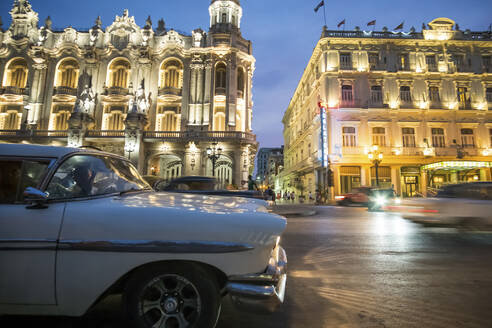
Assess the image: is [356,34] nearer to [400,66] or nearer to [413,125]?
[400,66]

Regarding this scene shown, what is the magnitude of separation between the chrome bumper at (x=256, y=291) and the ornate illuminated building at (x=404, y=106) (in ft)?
75.2

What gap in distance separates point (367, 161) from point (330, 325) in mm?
24125

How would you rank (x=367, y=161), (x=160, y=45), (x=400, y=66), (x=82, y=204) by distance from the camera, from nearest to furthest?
(x=82, y=204) → (x=367, y=161) → (x=400, y=66) → (x=160, y=45)

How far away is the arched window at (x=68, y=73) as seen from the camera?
2750 centimetres

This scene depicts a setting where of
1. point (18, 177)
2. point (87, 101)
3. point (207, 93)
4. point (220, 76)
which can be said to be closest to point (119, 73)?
point (87, 101)

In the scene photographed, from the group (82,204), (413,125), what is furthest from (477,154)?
(82,204)

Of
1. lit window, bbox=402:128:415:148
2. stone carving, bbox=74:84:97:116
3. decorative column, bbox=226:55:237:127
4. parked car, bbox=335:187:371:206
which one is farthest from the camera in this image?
decorative column, bbox=226:55:237:127

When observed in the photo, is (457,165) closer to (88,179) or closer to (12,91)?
(88,179)

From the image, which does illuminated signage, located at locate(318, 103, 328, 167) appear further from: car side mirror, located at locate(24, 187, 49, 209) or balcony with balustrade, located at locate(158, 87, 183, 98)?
car side mirror, located at locate(24, 187, 49, 209)

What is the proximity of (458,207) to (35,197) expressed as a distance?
6856mm

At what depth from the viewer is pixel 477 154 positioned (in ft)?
79.4

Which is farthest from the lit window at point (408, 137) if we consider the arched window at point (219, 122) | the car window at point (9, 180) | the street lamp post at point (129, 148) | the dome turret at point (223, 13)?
the car window at point (9, 180)

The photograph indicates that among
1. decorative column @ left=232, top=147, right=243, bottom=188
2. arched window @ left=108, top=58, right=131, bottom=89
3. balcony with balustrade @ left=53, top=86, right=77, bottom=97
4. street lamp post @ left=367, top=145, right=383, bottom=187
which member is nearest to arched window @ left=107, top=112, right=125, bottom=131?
arched window @ left=108, top=58, right=131, bottom=89

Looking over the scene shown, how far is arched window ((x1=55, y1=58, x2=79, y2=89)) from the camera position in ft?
90.2
